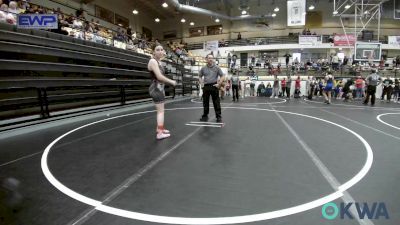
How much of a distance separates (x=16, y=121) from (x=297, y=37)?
96.5ft

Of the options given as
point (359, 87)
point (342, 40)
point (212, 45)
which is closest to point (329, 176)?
point (359, 87)

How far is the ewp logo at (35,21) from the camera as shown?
639cm

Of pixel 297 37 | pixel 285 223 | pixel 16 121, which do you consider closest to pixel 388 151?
pixel 285 223

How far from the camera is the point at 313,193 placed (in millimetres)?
2525

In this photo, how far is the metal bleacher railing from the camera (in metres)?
6.59

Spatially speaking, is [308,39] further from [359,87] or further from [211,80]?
[211,80]

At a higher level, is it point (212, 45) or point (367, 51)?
point (212, 45)

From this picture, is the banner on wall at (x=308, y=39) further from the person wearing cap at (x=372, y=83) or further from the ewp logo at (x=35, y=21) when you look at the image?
the ewp logo at (x=35, y=21)

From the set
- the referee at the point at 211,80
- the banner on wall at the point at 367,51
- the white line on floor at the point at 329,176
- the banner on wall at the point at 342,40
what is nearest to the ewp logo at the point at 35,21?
the referee at the point at 211,80

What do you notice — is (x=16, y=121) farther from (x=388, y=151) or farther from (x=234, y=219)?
(x=388, y=151)

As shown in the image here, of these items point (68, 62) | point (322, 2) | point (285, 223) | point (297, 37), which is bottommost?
point (285, 223)

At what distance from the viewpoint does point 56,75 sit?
862 cm

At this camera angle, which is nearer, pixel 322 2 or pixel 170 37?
pixel 322 2

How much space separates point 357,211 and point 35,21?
24.2ft
